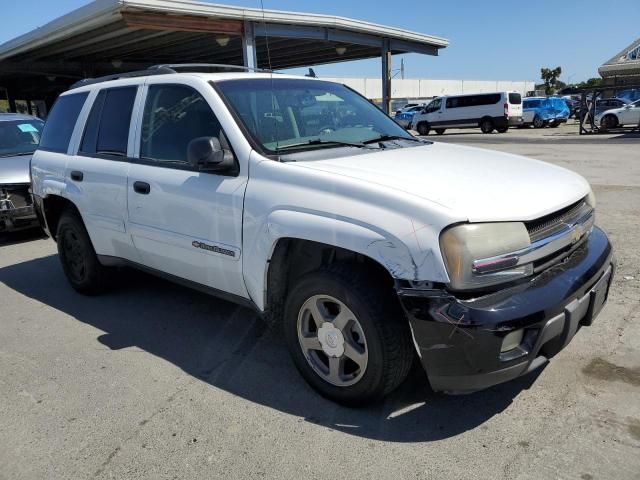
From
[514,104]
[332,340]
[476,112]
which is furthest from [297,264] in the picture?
[514,104]

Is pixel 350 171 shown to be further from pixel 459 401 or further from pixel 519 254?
pixel 459 401

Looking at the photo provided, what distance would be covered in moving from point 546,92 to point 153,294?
7330cm

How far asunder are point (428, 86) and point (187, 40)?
201 feet

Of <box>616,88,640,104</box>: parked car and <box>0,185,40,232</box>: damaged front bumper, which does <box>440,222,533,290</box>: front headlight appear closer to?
<box>0,185,40,232</box>: damaged front bumper

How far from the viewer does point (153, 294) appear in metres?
5.14

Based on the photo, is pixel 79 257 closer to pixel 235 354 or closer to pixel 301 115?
pixel 235 354

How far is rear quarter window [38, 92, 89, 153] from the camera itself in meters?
4.92

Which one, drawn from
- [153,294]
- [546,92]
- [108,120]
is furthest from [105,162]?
[546,92]

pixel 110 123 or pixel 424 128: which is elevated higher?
pixel 110 123

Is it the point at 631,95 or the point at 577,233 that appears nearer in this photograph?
the point at 577,233

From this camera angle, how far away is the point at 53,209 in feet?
17.4

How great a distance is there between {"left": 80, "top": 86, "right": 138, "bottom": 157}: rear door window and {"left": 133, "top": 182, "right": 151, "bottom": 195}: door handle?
0.38 meters

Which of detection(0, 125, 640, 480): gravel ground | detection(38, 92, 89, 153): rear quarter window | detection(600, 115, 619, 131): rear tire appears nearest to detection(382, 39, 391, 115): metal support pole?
detection(600, 115, 619, 131): rear tire

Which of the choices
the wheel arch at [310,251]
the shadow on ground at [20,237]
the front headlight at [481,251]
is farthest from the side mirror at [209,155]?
the shadow on ground at [20,237]
